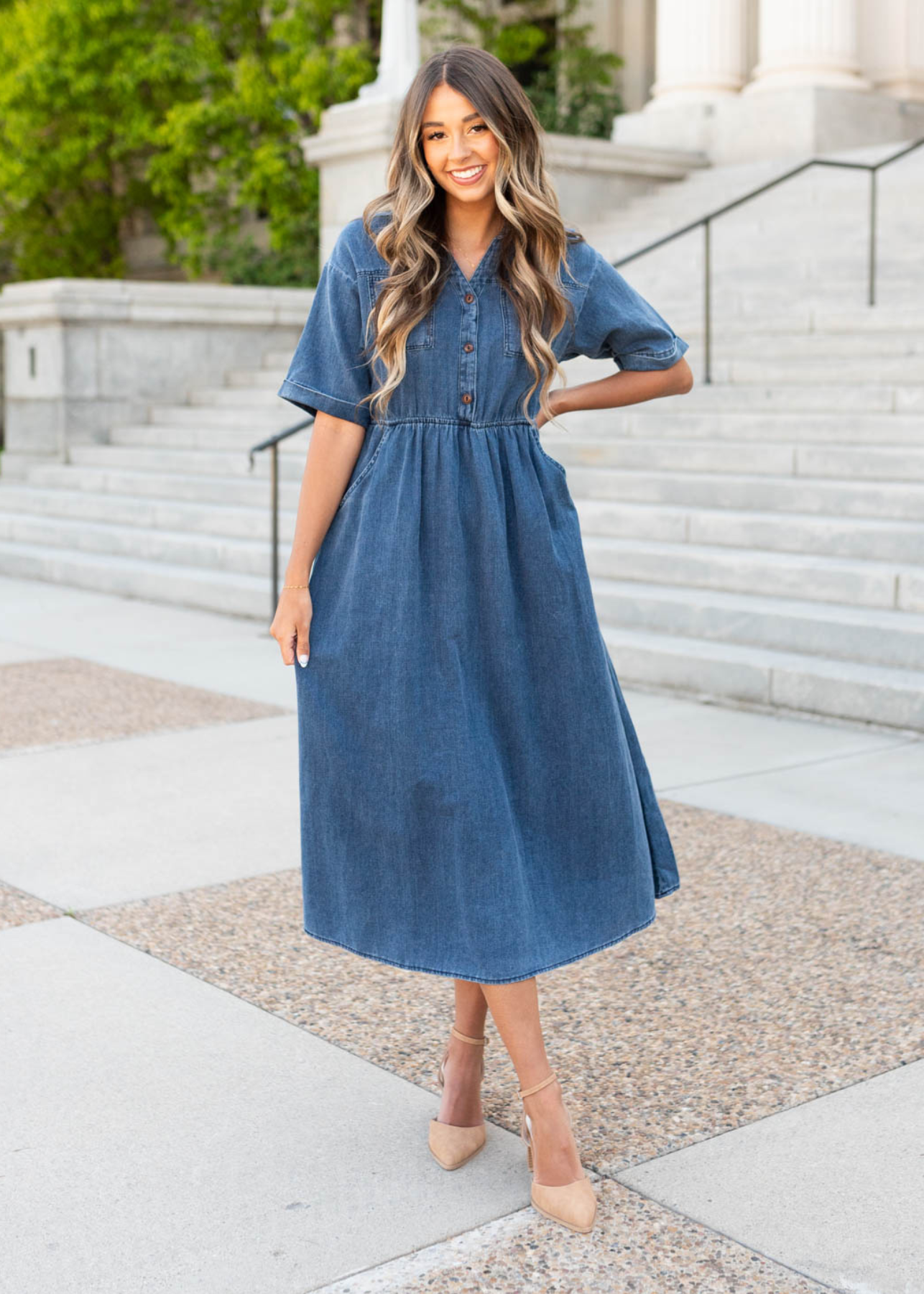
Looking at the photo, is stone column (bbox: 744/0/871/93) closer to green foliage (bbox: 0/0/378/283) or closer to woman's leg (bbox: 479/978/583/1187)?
green foliage (bbox: 0/0/378/283)

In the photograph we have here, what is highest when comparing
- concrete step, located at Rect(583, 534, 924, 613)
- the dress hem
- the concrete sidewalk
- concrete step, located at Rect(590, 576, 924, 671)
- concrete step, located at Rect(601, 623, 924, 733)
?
concrete step, located at Rect(583, 534, 924, 613)

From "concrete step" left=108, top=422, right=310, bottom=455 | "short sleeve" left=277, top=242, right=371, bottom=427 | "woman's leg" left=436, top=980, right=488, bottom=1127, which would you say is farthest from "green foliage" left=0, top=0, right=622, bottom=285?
"woman's leg" left=436, top=980, right=488, bottom=1127

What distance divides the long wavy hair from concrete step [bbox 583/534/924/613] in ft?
16.1

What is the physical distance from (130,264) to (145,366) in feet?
51.6

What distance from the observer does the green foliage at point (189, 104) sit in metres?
20.8

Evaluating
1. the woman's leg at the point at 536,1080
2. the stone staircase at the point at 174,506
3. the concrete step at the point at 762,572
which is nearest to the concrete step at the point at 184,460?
the stone staircase at the point at 174,506

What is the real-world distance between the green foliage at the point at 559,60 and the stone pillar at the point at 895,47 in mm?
4183

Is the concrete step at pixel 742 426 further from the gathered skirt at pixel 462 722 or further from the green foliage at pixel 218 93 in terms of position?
the green foliage at pixel 218 93

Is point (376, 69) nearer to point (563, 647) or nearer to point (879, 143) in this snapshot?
point (879, 143)

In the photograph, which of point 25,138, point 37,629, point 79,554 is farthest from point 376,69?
point 37,629

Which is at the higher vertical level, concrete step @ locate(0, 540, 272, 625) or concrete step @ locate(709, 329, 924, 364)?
concrete step @ locate(709, 329, 924, 364)

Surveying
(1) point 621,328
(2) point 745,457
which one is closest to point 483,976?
(1) point 621,328

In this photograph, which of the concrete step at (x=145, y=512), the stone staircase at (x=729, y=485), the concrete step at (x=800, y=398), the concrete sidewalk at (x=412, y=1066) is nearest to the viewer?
the concrete sidewalk at (x=412, y=1066)

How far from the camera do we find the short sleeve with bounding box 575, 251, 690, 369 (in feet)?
9.68
